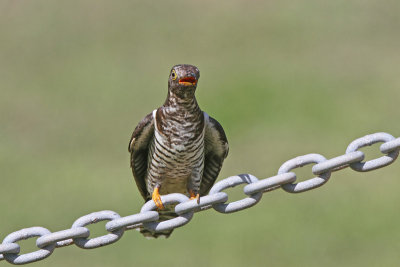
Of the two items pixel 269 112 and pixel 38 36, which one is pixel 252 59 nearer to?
pixel 269 112

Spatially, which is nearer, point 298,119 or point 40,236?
point 40,236

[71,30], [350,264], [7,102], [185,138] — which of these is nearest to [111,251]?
[350,264]

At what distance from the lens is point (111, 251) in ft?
28.4

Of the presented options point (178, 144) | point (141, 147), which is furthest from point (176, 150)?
point (141, 147)

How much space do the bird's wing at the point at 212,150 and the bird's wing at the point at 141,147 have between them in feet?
1.26

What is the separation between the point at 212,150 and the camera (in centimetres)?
665

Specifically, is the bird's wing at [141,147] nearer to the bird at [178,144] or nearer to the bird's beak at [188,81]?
the bird at [178,144]

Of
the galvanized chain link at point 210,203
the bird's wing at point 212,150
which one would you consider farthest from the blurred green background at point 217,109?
the galvanized chain link at point 210,203

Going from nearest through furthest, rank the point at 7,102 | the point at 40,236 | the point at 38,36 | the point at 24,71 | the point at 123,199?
the point at 40,236 → the point at 123,199 → the point at 7,102 → the point at 24,71 → the point at 38,36

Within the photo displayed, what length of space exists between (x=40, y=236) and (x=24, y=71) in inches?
348

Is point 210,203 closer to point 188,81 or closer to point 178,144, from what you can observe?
point 188,81

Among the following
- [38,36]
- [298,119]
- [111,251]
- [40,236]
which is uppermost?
[38,36]

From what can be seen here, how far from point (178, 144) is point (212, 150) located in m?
0.56

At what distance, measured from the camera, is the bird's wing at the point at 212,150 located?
6.36 m
